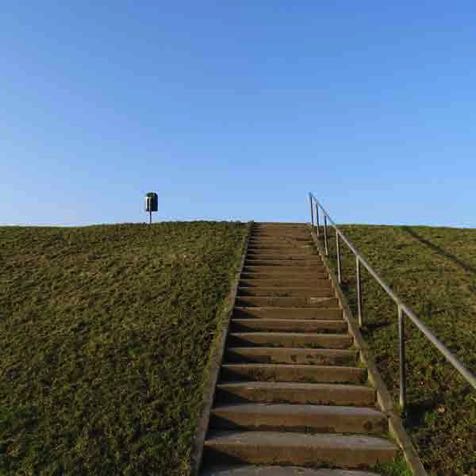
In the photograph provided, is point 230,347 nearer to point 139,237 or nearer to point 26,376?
point 26,376

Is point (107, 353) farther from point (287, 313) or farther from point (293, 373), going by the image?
point (287, 313)

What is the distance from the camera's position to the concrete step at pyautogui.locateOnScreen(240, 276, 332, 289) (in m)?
11.3

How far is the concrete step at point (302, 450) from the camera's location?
582cm

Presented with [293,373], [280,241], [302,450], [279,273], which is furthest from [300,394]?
[280,241]

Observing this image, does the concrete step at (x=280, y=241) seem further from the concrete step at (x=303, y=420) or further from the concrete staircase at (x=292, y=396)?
the concrete step at (x=303, y=420)

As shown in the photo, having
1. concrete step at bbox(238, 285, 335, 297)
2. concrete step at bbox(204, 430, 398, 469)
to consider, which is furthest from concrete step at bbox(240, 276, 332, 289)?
concrete step at bbox(204, 430, 398, 469)

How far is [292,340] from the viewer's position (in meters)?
8.48

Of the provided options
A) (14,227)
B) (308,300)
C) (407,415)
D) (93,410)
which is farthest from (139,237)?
(407,415)

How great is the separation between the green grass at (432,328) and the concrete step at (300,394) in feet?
1.30

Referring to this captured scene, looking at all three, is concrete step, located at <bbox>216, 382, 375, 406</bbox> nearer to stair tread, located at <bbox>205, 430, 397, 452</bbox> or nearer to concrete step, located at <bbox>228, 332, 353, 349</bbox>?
stair tread, located at <bbox>205, 430, 397, 452</bbox>

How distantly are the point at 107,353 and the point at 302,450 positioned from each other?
334cm

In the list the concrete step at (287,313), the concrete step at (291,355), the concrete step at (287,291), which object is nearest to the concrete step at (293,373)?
the concrete step at (291,355)

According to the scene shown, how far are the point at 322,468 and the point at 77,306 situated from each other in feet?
18.9

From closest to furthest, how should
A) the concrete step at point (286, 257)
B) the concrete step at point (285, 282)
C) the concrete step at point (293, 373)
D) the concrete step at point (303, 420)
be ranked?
the concrete step at point (303, 420) < the concrete step at point (293, 373) < the concrete step at point (285, 282) < the concrete step at point (286, 257)
